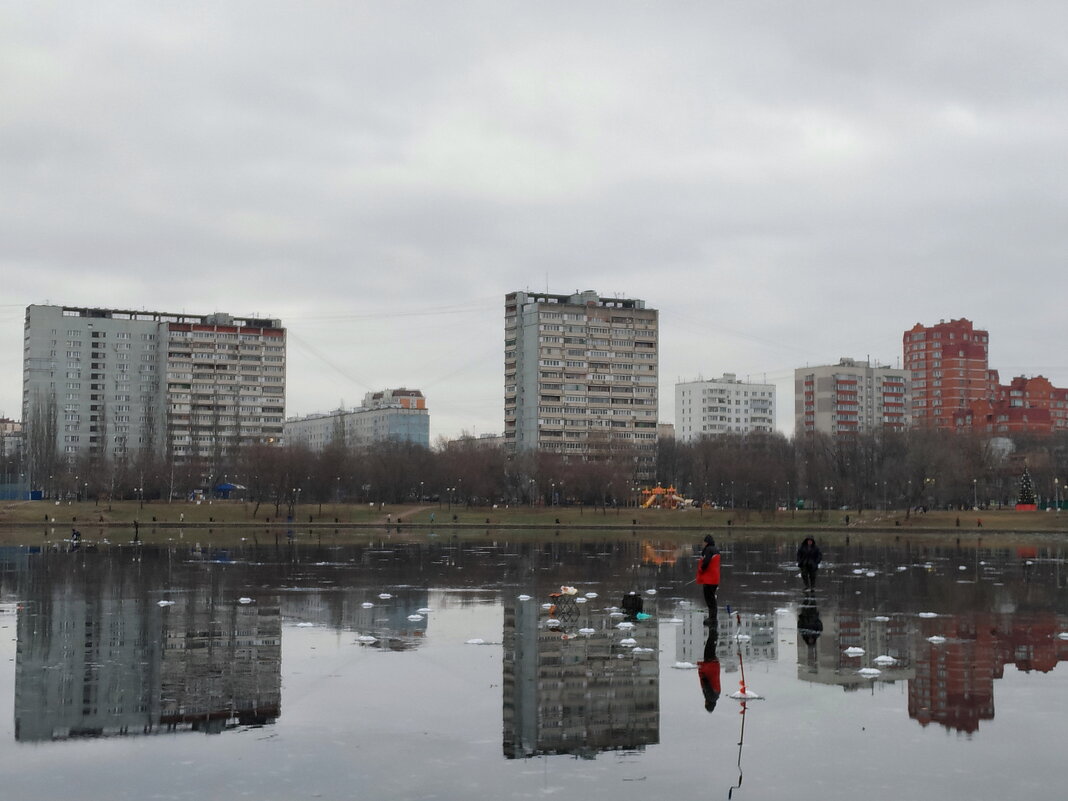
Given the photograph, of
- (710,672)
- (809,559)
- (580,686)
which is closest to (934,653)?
(710,672)

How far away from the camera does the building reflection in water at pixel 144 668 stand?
12594 mm

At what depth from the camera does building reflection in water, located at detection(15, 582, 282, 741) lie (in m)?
12.6

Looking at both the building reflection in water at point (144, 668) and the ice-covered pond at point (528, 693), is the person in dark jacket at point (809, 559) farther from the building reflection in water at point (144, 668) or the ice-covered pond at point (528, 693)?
the building reflection in water at point (144, 668)

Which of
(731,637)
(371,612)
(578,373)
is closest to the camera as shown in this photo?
(731,637)

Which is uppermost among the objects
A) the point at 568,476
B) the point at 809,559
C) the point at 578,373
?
the point at 578,373

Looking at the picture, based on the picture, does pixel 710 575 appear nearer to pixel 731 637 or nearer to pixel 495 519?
pixel 731 637

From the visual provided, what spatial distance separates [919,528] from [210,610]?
7408 cm

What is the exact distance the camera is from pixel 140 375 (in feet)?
553

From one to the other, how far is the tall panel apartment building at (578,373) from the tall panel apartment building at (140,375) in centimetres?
3790

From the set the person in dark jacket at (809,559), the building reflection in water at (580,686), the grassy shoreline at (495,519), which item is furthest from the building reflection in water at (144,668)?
the grassy shoreline at (495,519)

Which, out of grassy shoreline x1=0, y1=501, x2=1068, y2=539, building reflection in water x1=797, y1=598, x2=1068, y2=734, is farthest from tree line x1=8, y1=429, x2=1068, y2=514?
building reflection in water x1=797, y1=598, x2=1068, y2=734

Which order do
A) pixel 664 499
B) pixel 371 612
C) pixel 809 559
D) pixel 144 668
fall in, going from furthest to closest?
pixel 664 499, pixel 809 559, pixel 371 612, pixel 144 668

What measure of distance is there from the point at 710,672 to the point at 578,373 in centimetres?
14849

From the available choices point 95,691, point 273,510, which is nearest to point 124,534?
point 273,510
